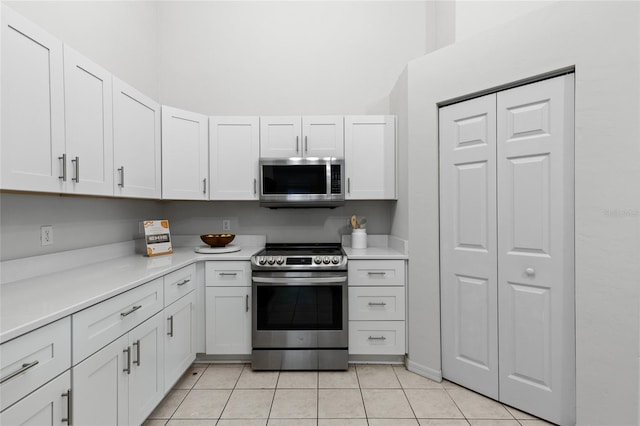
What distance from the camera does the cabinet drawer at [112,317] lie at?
1223mm

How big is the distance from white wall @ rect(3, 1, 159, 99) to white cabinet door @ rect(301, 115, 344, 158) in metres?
1.63

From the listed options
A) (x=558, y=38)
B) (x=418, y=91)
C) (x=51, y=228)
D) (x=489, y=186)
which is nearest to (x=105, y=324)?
(x=51, y=228)

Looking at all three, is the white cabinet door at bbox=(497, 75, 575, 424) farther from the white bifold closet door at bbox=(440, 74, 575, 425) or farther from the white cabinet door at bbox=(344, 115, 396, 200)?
the white cabinet door at bbox=(344, 115, 396, 200)

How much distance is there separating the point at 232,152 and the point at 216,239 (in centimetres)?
83

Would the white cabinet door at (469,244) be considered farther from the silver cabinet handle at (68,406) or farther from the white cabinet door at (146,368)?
the silver cabinet handle at (68,406)

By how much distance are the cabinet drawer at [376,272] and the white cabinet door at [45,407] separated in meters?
1.81

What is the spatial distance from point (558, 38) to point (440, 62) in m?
0.69

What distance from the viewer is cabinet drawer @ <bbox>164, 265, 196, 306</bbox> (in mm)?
1946

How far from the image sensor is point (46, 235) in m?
1.81

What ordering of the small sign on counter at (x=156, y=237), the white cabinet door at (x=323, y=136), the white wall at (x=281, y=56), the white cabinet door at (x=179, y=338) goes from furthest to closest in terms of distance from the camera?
the white wall at (x=281, y=56) → the white cabinet door at (x=323, y=136) → the small sign on counter at (x=156, y=237) → the white cabinet door at (x=179, y=338)

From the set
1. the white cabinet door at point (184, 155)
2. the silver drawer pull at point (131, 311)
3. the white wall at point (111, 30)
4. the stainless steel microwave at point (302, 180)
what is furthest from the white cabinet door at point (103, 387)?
the white wall at point (111, 30)

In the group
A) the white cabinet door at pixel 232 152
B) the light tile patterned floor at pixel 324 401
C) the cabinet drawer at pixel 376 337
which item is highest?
the white cabinet door at pixel 232 152

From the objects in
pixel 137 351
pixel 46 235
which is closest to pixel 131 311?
pixel 137 351

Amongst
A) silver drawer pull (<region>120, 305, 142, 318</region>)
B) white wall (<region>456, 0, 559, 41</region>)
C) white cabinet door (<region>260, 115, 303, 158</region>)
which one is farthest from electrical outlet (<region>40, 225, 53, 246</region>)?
white wall (<region>456, 0, 559, 41</region>)
